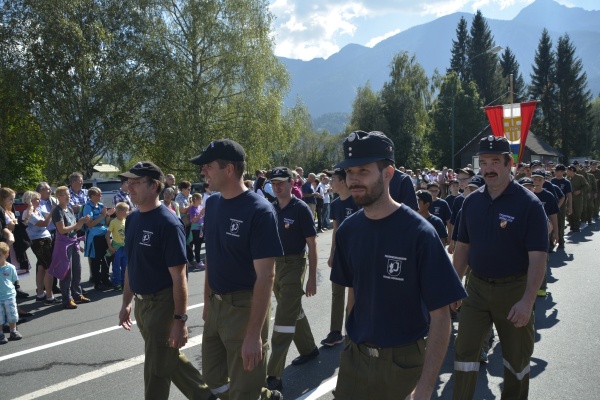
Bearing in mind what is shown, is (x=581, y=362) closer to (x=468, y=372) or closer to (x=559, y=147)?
(x=468, y=372)

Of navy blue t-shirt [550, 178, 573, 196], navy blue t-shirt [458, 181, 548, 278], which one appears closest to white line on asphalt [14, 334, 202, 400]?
navy blue t-shirt [458, 181, 548, 278]

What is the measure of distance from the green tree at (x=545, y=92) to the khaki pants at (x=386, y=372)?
70.8 meters

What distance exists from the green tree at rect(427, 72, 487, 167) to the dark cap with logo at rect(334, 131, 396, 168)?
188 ft

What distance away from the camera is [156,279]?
3.95 meters

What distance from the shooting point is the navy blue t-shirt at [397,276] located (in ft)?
8.36

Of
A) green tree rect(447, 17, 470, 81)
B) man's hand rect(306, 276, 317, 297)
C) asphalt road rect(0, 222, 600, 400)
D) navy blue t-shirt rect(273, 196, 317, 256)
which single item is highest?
green tree rect(447, 17, 470, 81)

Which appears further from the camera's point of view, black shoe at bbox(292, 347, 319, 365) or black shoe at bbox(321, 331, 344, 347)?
black shoe at bbox(321, 331, 344, 347)

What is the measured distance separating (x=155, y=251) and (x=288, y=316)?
1.74 metres

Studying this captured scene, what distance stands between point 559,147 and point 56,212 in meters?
69.1

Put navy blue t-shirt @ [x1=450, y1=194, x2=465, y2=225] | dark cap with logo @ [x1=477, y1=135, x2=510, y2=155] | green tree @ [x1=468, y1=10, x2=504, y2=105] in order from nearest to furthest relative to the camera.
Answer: dark cap with logo @ [x1=477, y1=135, x2=510, y2=155] < navy blue t-shirt @ [x1=450, y1=194, x2=465, y2=225] < green tree @ [x1=468, y1=10, x2=504, y2=105]

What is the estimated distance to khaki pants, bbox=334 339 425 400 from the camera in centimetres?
266

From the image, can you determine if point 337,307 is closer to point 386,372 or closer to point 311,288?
point 311,288

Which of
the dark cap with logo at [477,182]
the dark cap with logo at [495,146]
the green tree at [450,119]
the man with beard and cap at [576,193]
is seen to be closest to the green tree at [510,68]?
the green tree at [450,119]

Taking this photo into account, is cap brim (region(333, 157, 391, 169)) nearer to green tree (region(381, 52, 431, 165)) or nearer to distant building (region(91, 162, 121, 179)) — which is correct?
distant building (region(91, 162, 121, 179))
